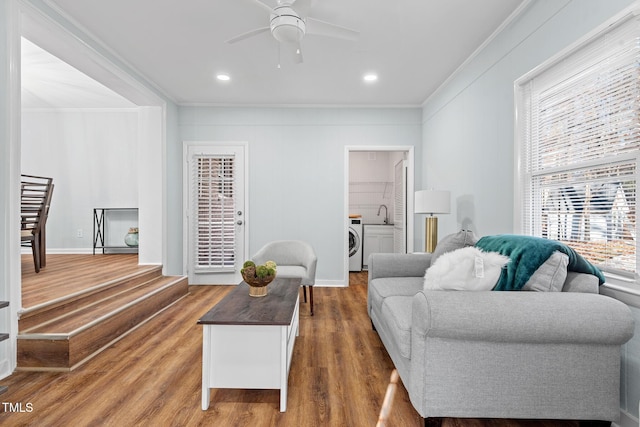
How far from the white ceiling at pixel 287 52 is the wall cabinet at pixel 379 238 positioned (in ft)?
7.94

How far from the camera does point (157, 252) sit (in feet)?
14.1

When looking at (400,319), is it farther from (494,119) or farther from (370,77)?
(370,77)

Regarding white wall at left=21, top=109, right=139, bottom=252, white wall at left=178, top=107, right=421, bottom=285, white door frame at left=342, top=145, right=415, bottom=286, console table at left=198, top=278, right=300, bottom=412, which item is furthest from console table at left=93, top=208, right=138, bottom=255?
console table at left=198, top=278, right=300, bottom=412

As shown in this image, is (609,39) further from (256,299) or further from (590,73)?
(256,299)

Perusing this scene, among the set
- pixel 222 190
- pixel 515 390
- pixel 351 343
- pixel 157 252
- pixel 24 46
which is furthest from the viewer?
pixel 222 190

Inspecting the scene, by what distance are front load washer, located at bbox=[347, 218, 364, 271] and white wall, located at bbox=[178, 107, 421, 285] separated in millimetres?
992

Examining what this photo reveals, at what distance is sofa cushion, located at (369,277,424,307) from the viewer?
94.5 inches

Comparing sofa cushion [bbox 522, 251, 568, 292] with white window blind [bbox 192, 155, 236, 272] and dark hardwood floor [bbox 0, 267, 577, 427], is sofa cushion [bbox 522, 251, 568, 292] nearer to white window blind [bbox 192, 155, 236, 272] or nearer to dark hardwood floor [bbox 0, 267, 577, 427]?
dark hardwood floor [bbox 0, 267, 577, 427]

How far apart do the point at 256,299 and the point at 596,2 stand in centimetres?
267

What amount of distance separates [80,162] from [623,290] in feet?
22.9

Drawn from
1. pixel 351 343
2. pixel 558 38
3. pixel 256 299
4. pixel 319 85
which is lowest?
pixel 351 343

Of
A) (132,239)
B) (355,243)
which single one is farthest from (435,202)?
(132,239)

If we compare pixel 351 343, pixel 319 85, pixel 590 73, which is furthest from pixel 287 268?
pixel 590 73

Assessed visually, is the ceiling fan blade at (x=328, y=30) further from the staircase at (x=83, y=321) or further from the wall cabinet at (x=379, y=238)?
the wall cabinet at (x=379, y=238)
